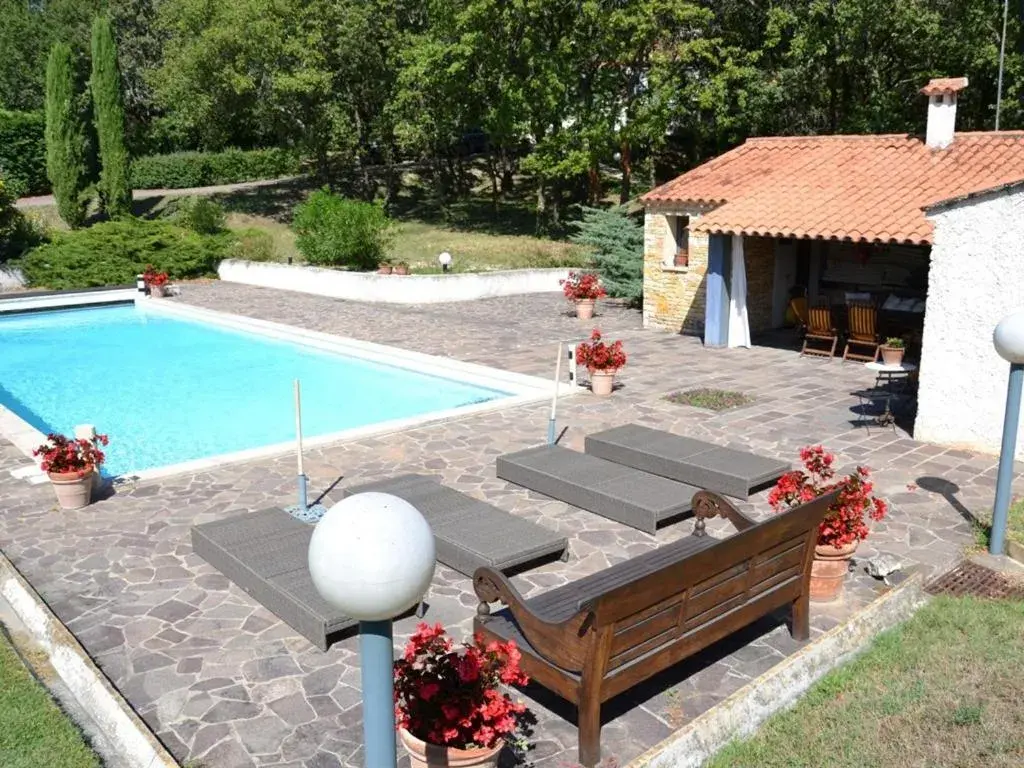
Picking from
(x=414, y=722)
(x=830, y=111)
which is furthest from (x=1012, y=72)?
(x=414, y=722)

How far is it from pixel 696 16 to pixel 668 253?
12248 millimetres

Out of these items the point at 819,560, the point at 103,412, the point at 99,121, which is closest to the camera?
the point at 819,560

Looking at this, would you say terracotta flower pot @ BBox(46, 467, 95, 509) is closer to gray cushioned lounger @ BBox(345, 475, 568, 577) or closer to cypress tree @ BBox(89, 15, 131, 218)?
gray cushioned lounger @ BBox(345, 475, 568, 577)

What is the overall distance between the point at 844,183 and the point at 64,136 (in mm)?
28553

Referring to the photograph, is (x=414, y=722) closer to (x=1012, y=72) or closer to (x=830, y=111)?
(x=1012, y=72)

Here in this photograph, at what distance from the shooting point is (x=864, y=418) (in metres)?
12.3

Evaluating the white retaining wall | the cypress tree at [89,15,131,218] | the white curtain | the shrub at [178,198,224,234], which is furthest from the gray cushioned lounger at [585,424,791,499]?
the cypress tree at [89,15,131,218]

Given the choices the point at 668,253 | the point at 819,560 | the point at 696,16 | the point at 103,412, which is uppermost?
the point at 696,16

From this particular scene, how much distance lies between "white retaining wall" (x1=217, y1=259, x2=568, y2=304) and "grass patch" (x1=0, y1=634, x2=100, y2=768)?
18920 mm

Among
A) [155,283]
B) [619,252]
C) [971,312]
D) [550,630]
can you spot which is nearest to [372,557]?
[550,630]

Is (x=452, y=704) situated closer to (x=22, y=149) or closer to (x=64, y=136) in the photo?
(x=64, y=136)

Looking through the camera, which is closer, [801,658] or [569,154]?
[801,658]

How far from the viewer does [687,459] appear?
9.89 m

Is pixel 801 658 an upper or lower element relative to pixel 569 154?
lower
